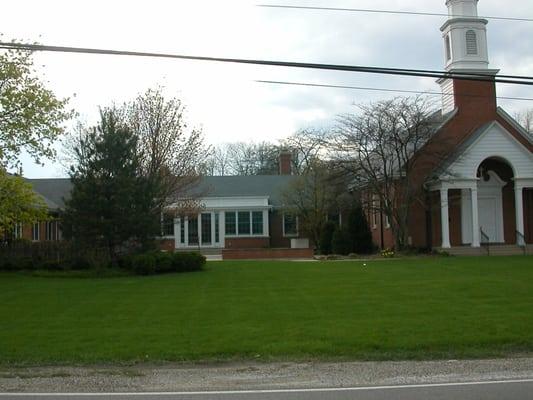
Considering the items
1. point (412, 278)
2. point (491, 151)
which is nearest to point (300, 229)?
point (491, 151)

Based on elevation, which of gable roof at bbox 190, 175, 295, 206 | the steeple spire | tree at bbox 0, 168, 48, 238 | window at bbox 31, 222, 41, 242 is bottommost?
window at bbox 31, 222, 41, 242

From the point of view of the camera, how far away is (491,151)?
118ft

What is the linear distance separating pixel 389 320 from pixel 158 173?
2156 centimetres

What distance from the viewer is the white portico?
35406 mm

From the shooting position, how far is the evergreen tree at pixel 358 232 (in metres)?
37.4

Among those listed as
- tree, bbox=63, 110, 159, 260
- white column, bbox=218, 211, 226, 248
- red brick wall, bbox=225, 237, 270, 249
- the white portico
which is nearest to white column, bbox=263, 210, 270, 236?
red brick wall, bbox=225, 237, 270, 249

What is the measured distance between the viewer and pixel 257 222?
4822 cm

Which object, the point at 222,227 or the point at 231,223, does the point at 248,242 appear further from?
the point at 222,227

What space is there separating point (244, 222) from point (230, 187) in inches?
203

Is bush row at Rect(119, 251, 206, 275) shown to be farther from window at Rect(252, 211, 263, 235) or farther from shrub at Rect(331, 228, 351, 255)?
window at Rect(252, 211, 263, 235)

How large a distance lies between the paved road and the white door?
99.3 ft

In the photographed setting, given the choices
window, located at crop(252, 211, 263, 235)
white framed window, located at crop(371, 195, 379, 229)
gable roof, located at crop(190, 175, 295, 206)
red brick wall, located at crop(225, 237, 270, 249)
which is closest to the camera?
white framed window, located at crop(371, 195, 379, 229)

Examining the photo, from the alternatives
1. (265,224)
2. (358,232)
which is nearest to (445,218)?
(358,232)

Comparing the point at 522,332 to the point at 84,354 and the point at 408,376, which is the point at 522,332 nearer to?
the point at 408,376
